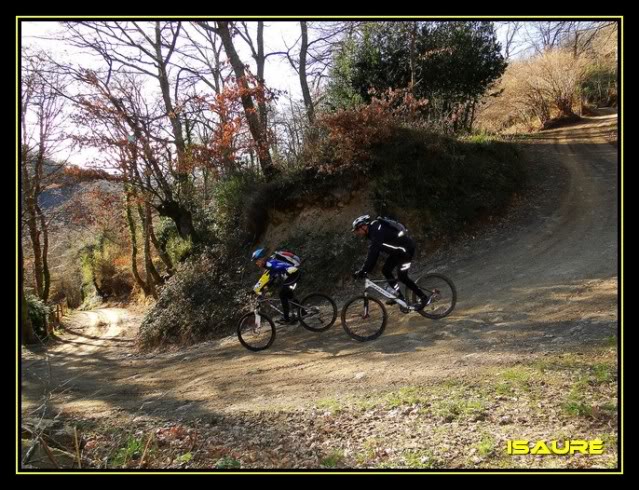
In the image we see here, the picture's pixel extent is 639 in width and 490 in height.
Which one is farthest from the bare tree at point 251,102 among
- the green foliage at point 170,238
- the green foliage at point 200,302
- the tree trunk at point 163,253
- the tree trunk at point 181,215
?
the tree trunk at point 163,253

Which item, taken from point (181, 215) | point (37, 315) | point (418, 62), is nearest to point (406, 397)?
point (181, 215)

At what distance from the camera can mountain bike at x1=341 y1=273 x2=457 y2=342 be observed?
25.3ft

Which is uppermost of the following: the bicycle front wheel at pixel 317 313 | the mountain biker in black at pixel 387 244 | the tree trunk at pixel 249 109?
the tree trunk at pixel 249 109

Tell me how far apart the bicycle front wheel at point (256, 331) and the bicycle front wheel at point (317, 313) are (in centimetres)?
76

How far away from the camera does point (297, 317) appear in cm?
857

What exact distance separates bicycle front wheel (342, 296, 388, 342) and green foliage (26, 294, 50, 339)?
16421 mm

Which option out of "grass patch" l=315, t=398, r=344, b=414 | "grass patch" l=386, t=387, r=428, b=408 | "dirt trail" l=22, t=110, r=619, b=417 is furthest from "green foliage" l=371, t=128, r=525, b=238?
"grass patch" l=315, t=398, r=344, b=414

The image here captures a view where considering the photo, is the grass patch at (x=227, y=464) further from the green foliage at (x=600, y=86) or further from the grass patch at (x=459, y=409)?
the green foliage at (x=600, y=86)

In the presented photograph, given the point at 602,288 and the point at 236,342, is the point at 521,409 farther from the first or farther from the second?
the point at 236,342

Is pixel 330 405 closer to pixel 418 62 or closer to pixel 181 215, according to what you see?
pixel 181 215

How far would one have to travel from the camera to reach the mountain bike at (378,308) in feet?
25.3

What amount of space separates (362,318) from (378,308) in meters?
0.39

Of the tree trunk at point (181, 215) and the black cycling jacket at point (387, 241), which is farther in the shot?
the tree trunk at point (181, 215)
